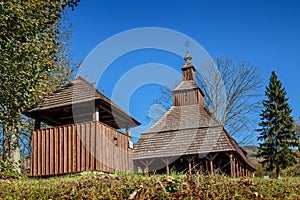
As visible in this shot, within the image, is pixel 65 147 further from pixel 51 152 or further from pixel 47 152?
pixel 47 152

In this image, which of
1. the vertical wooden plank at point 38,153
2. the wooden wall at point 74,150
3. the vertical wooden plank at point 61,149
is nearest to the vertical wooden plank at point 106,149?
the wooden wall at point 74,150

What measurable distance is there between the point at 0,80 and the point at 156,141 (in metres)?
8.97

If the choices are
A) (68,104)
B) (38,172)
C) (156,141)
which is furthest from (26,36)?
(156,141)

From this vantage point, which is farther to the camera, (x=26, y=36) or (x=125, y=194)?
(x=26, y=36)

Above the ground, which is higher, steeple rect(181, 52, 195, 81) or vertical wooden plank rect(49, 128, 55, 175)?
steeple rect(181, 52, 195, 81)

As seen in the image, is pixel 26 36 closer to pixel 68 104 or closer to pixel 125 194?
pixel 68 104

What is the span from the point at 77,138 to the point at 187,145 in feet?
26.0

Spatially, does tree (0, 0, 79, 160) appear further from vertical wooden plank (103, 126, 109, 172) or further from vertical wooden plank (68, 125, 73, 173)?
vertical wooden plank (103, 126, 109, 172)

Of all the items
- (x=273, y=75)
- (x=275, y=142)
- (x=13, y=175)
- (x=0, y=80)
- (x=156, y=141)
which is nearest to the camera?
(x=13, y=175)

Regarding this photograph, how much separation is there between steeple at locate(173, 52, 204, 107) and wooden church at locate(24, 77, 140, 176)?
9.45 m

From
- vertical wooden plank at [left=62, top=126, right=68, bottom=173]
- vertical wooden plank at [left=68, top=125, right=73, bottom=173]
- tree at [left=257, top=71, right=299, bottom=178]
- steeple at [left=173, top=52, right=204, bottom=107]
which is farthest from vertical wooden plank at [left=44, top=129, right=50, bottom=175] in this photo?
tree at [left=257, top=71, right=299, bottom=178]

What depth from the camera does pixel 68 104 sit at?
13844 millimetres

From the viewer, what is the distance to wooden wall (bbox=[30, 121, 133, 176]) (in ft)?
43.3

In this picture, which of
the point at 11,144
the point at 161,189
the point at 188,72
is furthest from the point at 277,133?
the point at 161,189
